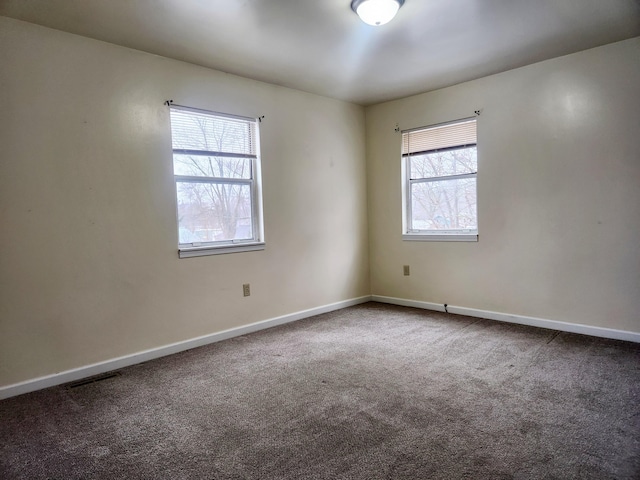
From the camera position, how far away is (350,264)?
496 cm

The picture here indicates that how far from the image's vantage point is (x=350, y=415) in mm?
2230

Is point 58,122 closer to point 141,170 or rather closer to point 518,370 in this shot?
point 141,170

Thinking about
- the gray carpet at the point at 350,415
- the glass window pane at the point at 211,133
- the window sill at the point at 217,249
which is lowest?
the gray carpet at the point at 350,415

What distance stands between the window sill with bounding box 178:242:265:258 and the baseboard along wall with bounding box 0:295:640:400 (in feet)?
2.45

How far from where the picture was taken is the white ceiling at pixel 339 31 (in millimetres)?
2539

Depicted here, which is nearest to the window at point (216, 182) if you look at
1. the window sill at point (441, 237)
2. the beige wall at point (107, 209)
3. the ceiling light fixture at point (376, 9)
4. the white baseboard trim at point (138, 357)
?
the beige wall at point (107, 209)

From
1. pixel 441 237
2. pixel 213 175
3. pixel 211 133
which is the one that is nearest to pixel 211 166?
pixel 213 175

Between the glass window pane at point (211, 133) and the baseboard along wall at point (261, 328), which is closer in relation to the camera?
the baseboard along wall at point (261, 328)

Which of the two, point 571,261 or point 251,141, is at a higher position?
point 251,141

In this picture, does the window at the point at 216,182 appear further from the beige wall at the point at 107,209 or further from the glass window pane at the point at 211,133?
the beige wall at the point at 107,209

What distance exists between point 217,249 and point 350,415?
2027 mm

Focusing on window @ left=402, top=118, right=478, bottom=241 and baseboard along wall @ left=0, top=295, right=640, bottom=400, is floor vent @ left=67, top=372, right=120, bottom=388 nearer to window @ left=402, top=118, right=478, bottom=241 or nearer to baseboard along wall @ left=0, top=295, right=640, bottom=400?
baseboard along wall @ left=0, top=295, right=640, bottom=400

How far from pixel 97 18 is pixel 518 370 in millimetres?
3741

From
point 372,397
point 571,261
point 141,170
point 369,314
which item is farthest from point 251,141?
point 571,261
